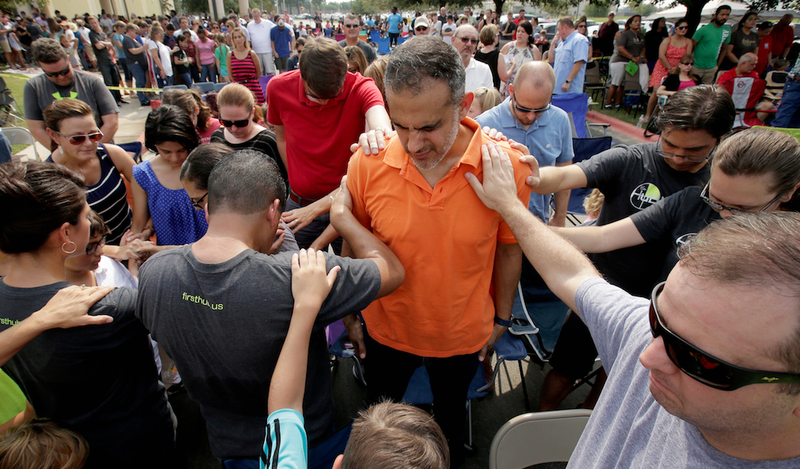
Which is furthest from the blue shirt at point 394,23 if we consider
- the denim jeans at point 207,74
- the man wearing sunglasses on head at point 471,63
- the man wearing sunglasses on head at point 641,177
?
the man wearing sunglasses on head at point 641,177

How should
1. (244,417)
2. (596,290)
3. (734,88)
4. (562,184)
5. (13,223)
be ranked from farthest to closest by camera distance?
(734,88), (562,184), (244,417), (13,223), (596,290)

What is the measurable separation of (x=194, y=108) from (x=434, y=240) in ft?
10.1

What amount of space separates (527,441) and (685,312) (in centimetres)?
117

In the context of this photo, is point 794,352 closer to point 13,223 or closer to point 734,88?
point 13,223

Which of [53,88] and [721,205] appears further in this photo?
[53,88]

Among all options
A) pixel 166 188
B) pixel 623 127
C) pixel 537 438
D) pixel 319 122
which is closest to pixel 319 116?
pixel 319 122

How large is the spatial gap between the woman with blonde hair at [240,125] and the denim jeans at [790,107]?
870 cm

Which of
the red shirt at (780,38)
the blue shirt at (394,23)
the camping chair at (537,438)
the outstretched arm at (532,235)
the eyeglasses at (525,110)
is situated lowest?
the camping chair at (537,438)

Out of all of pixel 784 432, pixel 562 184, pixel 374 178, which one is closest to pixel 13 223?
pixel 374 178

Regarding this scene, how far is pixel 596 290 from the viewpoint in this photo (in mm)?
1390

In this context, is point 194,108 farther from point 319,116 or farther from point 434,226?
point 434,226

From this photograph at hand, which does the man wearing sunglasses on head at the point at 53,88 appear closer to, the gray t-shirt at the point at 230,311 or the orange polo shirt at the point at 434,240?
the gray t-shirt at the point at 230,311

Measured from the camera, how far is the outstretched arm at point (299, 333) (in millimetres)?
1345

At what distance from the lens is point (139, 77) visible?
11.6m
